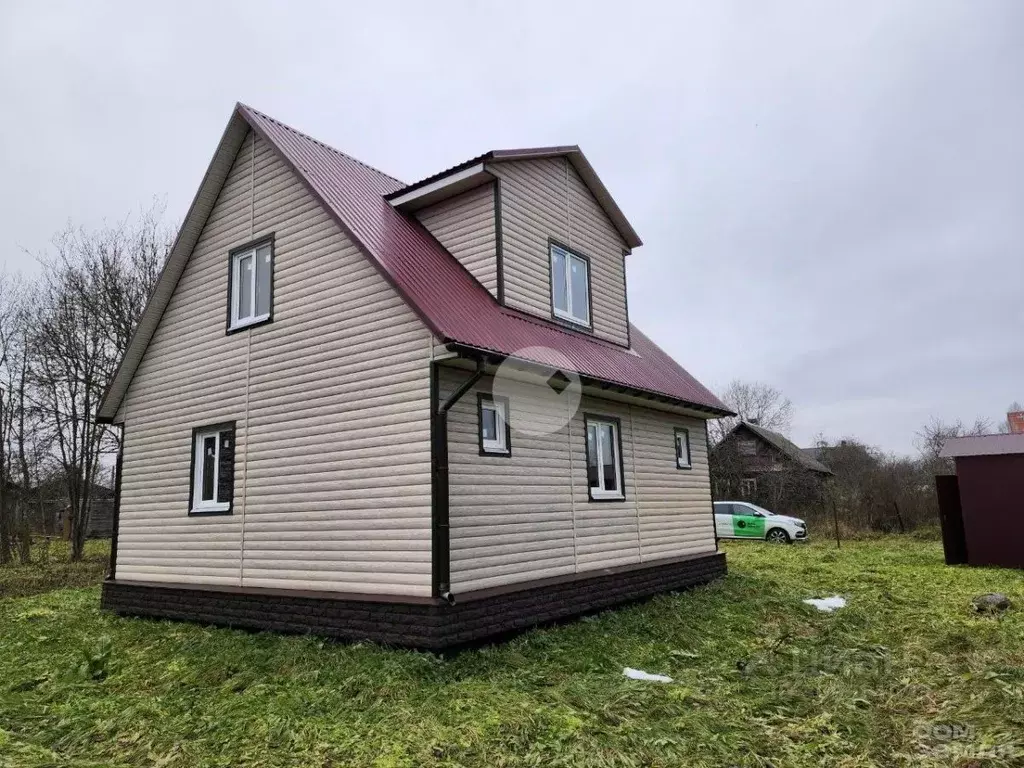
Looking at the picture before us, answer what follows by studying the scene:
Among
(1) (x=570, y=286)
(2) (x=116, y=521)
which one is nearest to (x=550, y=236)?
(1) (x=570, y=286)

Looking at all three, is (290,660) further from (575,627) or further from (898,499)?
(898,499)

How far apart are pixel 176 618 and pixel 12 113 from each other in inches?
392

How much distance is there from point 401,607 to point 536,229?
5961 millimetres

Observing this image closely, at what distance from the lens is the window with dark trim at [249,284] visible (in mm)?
9445

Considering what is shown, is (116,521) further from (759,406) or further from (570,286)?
(759,406)

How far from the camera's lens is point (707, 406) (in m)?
12.2

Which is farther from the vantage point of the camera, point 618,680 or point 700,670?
point 700,670

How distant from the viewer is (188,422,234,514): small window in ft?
30.7

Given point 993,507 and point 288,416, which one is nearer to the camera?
point 288,416

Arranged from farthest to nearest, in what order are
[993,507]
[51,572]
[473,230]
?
1. [51,572]
2. [993,507]
3. [473,230]

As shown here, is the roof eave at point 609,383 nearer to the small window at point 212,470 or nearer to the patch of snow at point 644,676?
the patch of snow at point 644,676

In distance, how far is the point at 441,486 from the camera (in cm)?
702

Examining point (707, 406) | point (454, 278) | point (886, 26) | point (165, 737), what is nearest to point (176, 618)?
point (165, 737)

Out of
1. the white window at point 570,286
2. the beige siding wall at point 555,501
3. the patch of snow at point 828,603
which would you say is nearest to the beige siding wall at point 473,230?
the white window at point 570,286
